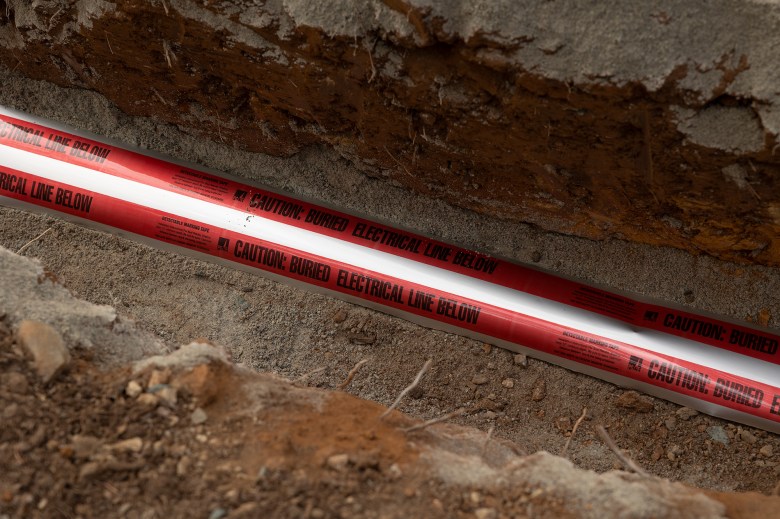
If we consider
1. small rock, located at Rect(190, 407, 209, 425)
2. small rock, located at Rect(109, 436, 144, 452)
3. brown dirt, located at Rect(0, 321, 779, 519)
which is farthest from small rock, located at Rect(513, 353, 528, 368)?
small rock, located at Rect(109, 436, 144, 452)

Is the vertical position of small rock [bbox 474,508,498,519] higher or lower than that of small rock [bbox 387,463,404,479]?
lower

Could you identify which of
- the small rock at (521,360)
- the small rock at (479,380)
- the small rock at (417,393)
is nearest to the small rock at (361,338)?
the small rock at (417,393)

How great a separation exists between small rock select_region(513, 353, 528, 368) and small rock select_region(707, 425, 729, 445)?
50 centimetres

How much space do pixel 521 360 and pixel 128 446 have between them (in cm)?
112

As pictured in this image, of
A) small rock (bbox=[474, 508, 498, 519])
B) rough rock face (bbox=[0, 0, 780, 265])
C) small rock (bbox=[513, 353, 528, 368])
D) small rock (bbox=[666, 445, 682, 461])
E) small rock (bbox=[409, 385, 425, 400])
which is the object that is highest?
rough rock face (bbox=[0, 0, 780, 265])

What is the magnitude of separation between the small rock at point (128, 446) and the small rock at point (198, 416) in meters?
0.09

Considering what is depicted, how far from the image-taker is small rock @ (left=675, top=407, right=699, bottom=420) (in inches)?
76.0

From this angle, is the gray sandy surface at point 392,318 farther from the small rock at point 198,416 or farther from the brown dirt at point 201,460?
the small rock at point 198,416

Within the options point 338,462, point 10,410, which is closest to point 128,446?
point 10,410

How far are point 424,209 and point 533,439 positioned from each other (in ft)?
2.27

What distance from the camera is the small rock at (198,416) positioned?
4.17 feet

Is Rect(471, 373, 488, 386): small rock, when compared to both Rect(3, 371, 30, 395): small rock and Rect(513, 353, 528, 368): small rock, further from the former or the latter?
Rect(3, 371, 30, 395): small rock

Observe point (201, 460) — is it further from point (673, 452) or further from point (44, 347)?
point (673, 452)

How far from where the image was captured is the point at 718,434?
192cm
